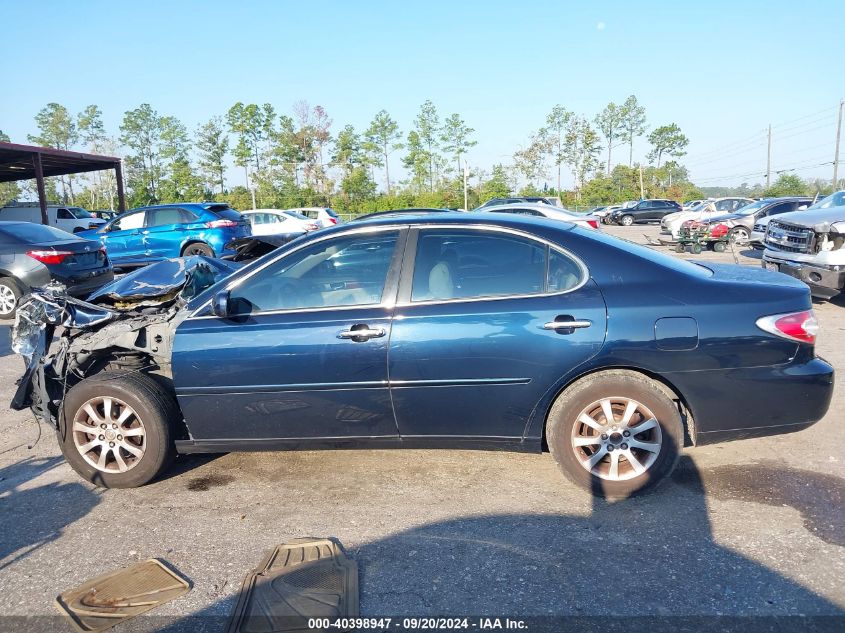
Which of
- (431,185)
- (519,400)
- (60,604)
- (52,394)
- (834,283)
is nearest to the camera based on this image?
(60,604)

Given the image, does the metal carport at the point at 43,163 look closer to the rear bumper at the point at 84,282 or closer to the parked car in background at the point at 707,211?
the rear bumper at the point at 84,282

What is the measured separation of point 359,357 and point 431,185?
1938 inches

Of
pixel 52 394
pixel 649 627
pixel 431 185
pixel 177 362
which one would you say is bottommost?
pixel 649 627

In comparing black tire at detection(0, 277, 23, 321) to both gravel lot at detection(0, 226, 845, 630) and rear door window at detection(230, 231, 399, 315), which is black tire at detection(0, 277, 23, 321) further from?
rear door window at detection(230, 231, 399, 315)

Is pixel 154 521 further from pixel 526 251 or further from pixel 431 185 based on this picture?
pixel 431 185

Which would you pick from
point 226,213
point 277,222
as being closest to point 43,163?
point 277,222

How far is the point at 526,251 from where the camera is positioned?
3.48m

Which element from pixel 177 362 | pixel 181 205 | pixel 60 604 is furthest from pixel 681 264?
pixel 181 205

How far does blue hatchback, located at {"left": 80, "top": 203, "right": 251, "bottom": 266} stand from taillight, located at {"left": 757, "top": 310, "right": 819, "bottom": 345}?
12149 mm

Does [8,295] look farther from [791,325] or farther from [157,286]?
[791,325]

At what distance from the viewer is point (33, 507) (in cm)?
353

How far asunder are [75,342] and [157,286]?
2.36 feet

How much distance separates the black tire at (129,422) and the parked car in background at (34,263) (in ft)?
20.5

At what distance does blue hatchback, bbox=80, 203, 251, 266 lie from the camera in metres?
13.5
